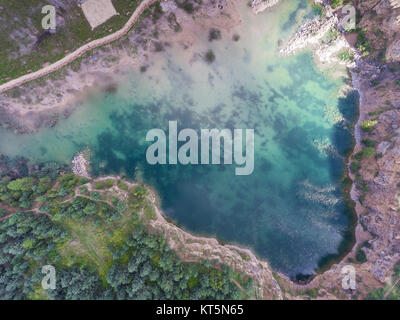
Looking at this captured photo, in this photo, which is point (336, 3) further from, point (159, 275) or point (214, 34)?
point (159, 275)

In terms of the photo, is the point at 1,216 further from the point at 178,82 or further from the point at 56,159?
the point at 178,82

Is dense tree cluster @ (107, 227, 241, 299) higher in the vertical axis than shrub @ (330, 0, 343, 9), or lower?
lower

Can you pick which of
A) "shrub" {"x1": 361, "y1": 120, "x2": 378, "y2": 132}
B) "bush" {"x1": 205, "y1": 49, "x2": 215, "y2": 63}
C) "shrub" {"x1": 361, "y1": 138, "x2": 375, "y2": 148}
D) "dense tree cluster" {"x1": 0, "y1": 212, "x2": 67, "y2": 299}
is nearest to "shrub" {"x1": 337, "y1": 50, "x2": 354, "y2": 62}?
"shrub" {"x1": 361, "y1": 120, "x2": 378, "y2": 132}

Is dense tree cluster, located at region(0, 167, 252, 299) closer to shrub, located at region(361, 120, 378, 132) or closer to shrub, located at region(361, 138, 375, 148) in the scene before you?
shrub, located at region(361, 138, 375, 148)

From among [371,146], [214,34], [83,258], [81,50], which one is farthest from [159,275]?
[214,34]

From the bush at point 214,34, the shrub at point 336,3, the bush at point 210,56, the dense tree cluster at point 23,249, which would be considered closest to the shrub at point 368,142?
the shrub at point 336,3

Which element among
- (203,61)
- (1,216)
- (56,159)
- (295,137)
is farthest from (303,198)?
(1,216)
